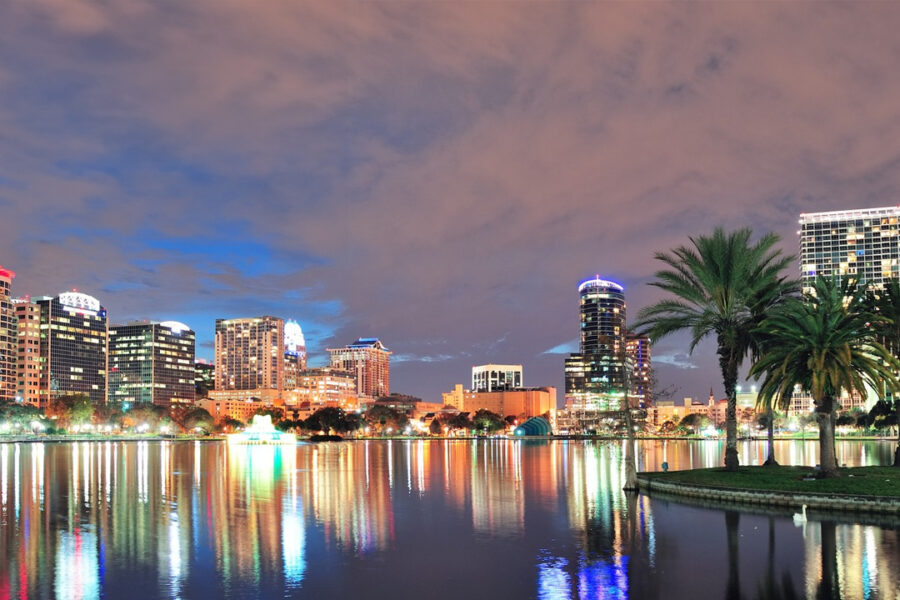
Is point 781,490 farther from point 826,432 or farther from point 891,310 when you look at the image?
point 891,310

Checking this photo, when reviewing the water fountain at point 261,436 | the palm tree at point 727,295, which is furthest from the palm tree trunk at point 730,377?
the water fountain at point 261,436

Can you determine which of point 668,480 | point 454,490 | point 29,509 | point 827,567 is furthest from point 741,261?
point 29,509

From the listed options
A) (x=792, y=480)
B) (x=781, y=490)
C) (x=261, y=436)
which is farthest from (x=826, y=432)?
(x=261, y=436)

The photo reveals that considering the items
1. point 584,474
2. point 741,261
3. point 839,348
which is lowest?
point 584,474

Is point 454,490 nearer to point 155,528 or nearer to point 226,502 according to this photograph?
point 226,502

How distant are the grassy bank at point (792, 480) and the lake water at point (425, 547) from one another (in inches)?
126

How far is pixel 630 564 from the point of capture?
24.0 m

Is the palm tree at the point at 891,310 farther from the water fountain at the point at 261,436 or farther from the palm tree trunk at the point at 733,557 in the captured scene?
the water fountain at the point at 261,436

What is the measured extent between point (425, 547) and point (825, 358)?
23241 millimetres

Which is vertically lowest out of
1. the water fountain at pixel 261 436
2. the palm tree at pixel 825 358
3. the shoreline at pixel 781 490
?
the water fountain at pixel 261 436

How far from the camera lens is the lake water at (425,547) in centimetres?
2102

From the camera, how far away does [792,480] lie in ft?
132

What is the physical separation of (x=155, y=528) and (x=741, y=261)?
33.7m

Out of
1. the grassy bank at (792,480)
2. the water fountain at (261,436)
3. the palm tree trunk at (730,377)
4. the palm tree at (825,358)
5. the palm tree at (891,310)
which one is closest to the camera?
the grassy bank at (792,480)
